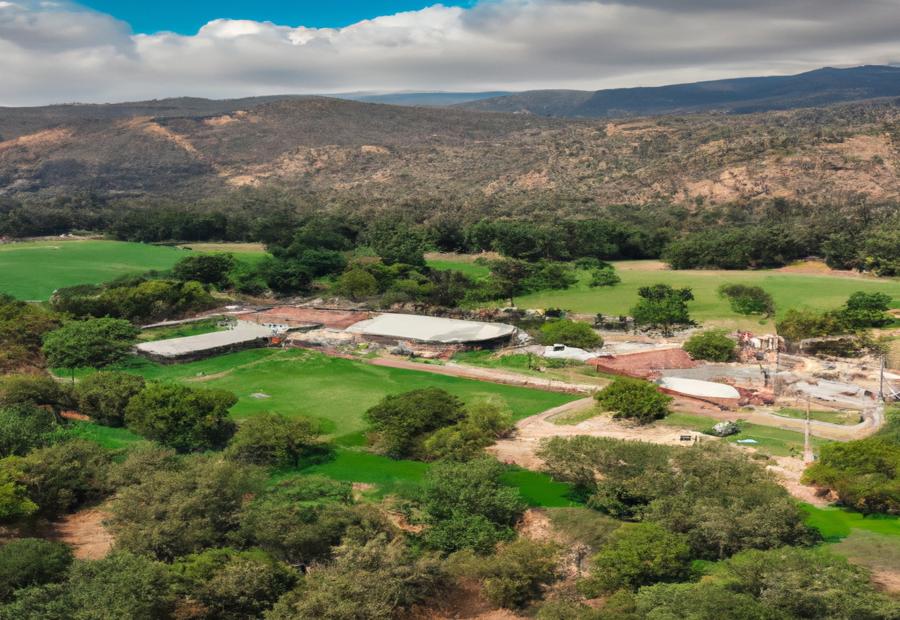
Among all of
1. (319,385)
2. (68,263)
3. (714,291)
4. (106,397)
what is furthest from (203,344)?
(714,291)

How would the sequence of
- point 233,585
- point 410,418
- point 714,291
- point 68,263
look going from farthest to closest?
point 68,263, point 714,291, point 410,418, point 233,585

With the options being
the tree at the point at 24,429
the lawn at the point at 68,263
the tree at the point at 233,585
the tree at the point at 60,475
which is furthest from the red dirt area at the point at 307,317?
the tree at the point at 233,585

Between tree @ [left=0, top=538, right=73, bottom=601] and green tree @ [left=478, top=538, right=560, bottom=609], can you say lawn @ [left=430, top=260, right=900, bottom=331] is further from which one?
tree @ [left=0, top=538, right=73, bottom=601]

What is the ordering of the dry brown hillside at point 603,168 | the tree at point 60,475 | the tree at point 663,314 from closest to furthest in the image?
the tree at point 60,475 < the tree at point 663,314 < the dry brown hillside at point 603,168

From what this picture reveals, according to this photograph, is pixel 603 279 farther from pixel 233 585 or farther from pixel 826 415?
pixel 233 585

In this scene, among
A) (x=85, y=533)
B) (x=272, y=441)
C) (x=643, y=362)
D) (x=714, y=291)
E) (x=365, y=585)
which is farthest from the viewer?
(x=714, y=291)

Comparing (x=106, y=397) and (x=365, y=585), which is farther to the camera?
(x=106, y=397)

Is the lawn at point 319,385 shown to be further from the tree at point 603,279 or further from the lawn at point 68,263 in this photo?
the tree at point 603,279
